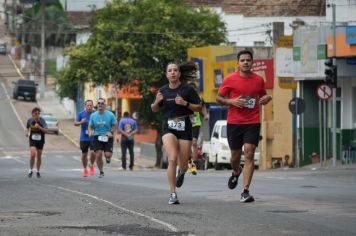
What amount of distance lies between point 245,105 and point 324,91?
23.1 m

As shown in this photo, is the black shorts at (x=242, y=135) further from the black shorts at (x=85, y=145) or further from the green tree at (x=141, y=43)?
the green tree at (x=141, y=43)

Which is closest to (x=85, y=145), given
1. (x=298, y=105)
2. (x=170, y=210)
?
(x=170, y=210)

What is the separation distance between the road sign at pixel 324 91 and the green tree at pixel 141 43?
59.0ft

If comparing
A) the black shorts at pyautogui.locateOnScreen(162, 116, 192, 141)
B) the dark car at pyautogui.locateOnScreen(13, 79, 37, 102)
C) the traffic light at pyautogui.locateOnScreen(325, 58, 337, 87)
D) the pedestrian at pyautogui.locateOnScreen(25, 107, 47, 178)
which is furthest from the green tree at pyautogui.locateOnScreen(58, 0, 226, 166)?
the black shorts at pyautogui.locateOnScreen(162, 116, 192, 141)

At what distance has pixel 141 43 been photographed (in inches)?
2249

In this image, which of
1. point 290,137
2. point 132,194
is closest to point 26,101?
point 290,137

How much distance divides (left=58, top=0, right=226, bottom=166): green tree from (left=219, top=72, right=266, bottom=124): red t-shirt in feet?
130

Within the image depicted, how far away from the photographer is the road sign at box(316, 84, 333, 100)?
37500 millimetres

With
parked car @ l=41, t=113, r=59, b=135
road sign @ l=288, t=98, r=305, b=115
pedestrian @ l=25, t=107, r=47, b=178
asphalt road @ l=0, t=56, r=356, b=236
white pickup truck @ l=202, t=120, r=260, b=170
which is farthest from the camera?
parked car @ l=41, t=113, r=59, b=135

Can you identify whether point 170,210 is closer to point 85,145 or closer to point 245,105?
point 245,105

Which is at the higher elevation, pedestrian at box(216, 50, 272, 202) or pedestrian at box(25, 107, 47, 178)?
pedestrian at box(216, 50, 272, 202)

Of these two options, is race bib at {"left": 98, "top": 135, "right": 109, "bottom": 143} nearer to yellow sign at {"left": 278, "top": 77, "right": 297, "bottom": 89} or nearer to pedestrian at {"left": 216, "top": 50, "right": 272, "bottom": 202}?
pedestrian at {"left": 216, "top": 50, "right": 272, "bottom": 202}

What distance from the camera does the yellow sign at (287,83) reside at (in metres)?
43.2

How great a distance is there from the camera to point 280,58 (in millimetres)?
44156
